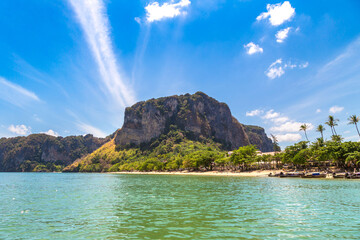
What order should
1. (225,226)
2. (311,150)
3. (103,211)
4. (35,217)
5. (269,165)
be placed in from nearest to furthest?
(225,226), (35,217), (103,211), (311,150), (269,165)

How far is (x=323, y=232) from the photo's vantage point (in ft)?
45.6

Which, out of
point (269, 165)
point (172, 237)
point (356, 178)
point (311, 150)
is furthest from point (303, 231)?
point (269, 165)

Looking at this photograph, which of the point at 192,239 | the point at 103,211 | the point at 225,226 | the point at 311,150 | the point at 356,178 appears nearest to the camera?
the point at 192,239

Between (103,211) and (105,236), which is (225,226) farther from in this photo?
(103,211)

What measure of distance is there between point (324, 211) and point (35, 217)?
88.3 feet

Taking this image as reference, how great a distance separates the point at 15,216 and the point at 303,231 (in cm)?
2436

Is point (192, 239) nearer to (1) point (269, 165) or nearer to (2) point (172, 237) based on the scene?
(2) point (172, 237)

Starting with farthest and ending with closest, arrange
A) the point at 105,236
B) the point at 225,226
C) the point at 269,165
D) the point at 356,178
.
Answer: the point at 269,165
the point at 356,178
the point at 225,226
the point at 105,236

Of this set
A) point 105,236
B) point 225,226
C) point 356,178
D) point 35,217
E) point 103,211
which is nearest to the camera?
point 105,236

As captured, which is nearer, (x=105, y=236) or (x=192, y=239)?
(x=192, y=239)

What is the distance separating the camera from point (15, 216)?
2009 cm

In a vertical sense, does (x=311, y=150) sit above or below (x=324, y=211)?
above

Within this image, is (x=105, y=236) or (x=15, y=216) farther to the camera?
Result: (x=15, y=216)

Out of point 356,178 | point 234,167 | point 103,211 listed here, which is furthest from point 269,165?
point 103,211
